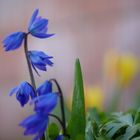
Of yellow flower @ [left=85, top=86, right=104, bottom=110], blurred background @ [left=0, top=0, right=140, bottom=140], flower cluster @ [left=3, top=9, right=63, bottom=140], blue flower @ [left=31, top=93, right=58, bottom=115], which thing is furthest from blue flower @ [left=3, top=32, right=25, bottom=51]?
blurred background @ [left=0, top=0, right=140, bottom=140]

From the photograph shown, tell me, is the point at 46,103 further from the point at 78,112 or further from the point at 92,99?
the point at 92,99

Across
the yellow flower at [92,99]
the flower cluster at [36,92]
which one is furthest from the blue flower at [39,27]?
the yellow flower at [92,99]

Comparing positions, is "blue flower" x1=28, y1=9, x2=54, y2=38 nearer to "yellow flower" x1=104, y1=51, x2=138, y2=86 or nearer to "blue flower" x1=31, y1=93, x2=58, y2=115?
"blue flower" x1=31, y1=93, x2=58, y2=115

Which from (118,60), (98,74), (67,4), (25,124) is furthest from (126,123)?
(67,4)

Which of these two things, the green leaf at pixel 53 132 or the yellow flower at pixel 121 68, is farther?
the yellow flower at pixel 121 68

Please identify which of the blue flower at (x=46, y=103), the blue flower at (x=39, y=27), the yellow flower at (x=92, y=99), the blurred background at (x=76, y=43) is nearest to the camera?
the blue flower at (x=46, y=103)

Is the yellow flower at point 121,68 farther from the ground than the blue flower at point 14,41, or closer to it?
closer to it

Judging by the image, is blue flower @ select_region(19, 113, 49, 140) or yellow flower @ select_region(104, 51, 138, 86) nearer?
blue flower @ select_region(19, 113, 49, 140)

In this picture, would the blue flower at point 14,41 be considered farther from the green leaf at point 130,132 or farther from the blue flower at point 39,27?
the green leaf at point 130,132

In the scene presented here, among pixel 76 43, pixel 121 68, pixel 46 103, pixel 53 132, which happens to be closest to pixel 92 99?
pixel 121 68
